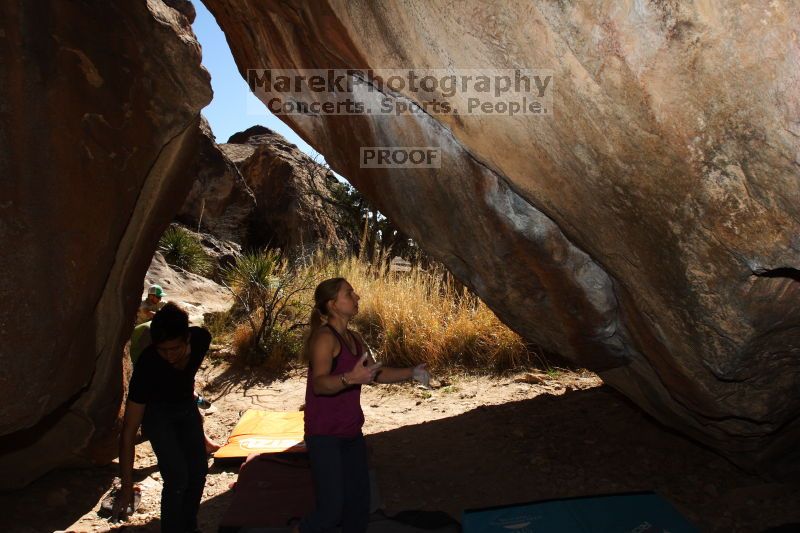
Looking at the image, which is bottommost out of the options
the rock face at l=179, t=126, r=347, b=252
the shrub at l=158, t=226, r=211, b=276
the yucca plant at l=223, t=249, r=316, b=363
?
the yucca plant at l=223, t=249, r=316, b=363

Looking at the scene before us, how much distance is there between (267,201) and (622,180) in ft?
41.4

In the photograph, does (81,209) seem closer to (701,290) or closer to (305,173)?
(701,290)

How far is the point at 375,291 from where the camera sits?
8586 mm

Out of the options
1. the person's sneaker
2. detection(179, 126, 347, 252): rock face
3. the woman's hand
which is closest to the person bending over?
the woman's hand

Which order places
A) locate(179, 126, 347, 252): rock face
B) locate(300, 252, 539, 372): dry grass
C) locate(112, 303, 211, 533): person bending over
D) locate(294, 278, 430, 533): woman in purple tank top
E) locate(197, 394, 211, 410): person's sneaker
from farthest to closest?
locate(179, 126, 347, 252): rock face < locate(300, 252, 539, 372): dry grass < locate(197, 394, 211, 410): person's sneaker < locate(112, 303, 211, 533): person bending over < locate(294, 278, 430, 533): woman in purple tank top

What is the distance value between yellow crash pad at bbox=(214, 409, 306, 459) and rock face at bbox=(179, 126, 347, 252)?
7296 mm

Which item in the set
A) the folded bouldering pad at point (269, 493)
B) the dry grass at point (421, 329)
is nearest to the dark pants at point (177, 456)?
the folded bouldering pad at point (269, 493)

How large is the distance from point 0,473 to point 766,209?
183 inches

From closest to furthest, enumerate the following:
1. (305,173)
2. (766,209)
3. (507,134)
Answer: (766,209) → (507,134) → (305,173)

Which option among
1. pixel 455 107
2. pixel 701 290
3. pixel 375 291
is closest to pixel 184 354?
pixel 455 107

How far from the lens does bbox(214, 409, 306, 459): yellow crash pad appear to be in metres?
5.04

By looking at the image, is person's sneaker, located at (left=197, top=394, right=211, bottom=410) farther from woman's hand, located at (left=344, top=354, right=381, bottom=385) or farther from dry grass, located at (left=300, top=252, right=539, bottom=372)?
woman's hand, located at (left=344, top=354, right=381, bottom=385)

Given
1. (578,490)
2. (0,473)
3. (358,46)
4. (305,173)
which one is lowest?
(578,490)

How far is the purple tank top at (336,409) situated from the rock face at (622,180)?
48.5 inches
